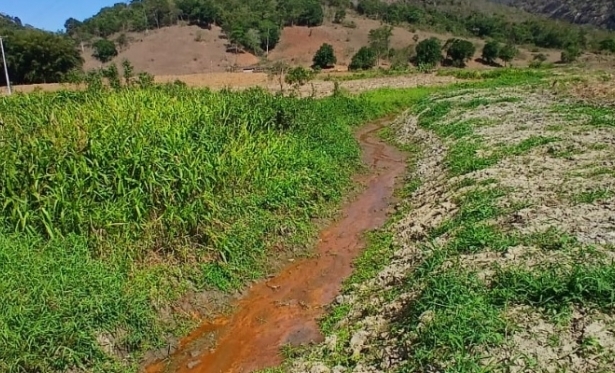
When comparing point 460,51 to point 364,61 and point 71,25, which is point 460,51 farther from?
point 71,25

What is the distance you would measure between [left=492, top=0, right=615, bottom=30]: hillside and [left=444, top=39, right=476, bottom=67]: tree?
194 ft

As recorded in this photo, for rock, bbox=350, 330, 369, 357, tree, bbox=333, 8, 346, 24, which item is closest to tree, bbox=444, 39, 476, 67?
tree, bbox=333, 8, 346, 24

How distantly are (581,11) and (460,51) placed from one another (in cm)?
7512

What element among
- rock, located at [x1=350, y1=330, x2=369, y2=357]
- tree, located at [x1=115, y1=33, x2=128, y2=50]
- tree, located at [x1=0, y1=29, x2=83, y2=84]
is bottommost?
rock, located at [x1=350, y1=330, x2=369, y2=357]

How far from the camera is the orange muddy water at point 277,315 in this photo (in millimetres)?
6336

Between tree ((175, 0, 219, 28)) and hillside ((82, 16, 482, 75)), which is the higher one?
tree ((175, 0, 219, 28))

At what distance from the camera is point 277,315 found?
7.28 metres

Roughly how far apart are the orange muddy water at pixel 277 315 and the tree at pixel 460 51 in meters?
55.7

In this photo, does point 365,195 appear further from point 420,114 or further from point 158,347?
point 420,114

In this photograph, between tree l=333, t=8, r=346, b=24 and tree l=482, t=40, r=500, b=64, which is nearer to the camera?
tree l=482, t=40, r=500, b=64

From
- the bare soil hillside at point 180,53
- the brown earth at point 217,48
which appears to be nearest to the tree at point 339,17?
the brown earth at point 217,48

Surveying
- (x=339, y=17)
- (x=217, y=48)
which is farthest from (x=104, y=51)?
(x=339, y=17)

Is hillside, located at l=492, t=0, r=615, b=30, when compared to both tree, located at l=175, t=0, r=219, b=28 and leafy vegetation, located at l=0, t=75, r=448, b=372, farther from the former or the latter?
leafy vegetation, located at l=0, t=75, r=448, b=372

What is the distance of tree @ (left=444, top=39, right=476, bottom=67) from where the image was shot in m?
60.8
